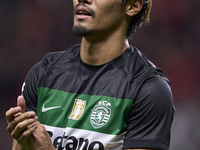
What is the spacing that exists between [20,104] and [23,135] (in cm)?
17

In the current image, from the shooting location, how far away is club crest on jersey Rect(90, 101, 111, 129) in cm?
234

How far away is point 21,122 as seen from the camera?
6.80 feet

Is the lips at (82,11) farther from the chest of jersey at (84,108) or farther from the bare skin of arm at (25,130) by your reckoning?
the bare skin of arm at (25,130)

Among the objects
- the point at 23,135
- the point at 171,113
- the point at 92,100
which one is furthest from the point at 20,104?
the point at 171,113

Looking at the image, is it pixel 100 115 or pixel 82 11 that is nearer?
pixel 100 115

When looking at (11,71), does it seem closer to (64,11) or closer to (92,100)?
(64,11)

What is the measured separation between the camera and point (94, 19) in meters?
2.44

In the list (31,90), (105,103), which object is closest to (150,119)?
(105,103)

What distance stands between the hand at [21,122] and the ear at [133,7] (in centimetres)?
97

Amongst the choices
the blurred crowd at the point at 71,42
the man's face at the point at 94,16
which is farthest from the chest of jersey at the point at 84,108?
the blurred crowd at the point at 71,42

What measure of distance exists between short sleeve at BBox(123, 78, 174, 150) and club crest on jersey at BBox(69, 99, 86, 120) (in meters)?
0.31

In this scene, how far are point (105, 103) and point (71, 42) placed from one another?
332 centimetres

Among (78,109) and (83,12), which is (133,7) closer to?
(83,12)

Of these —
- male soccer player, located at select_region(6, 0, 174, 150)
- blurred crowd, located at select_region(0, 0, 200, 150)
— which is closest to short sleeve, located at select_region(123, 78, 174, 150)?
male soccer player, located at select_region(6, 0, 174, 150)
